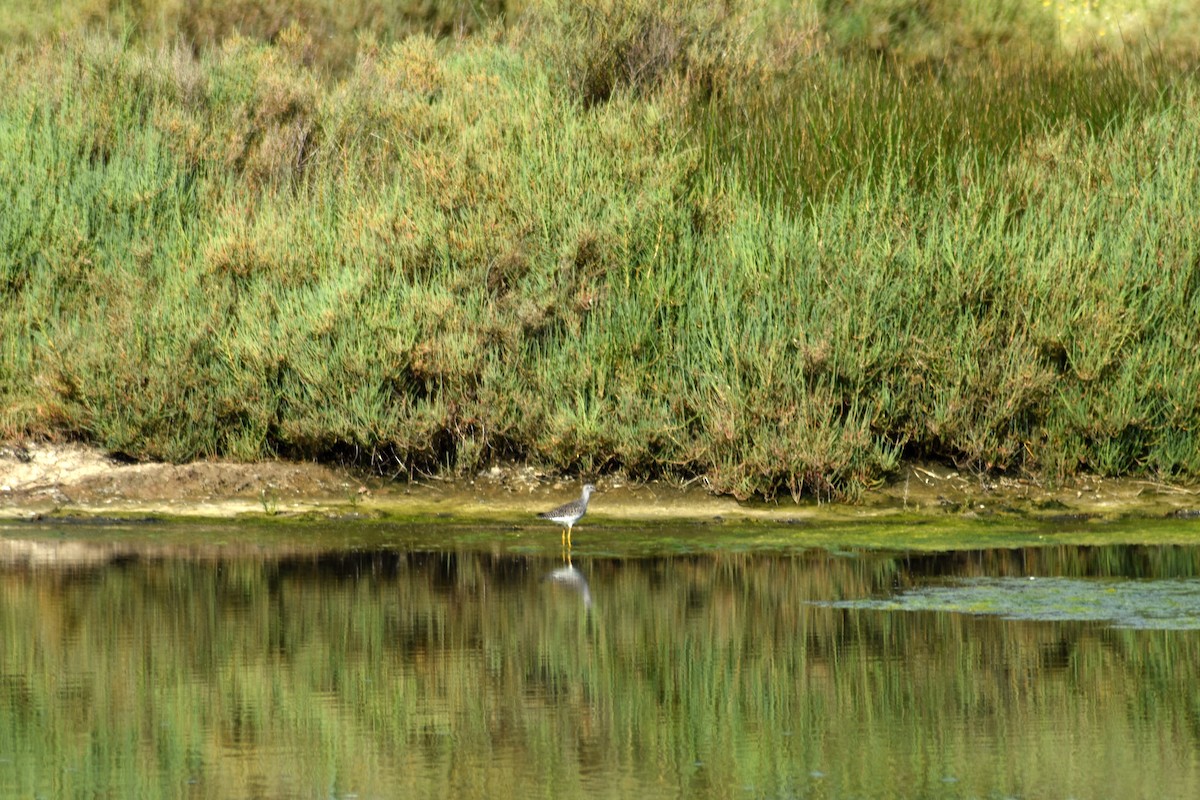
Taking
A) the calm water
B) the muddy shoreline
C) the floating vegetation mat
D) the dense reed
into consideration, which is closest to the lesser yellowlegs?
the calm water

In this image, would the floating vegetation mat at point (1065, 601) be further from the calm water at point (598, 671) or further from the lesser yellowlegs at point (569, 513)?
the lesser yellowlegs at point (569, 513)

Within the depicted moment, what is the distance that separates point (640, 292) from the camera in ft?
46.5

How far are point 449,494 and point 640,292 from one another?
6.73 ft

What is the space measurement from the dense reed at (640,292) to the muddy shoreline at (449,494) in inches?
7.2

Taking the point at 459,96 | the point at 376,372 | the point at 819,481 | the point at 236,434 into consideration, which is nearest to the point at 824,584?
the point at 819,481

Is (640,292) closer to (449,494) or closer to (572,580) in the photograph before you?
(449,494)

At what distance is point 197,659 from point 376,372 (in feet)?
18.9

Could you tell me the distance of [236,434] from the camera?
14156 millimetres

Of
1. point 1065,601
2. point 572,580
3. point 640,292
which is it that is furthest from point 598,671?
point 640,292

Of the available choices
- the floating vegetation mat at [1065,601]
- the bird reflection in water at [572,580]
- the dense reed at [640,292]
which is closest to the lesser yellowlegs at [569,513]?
the bird reflection in water at [572,580]

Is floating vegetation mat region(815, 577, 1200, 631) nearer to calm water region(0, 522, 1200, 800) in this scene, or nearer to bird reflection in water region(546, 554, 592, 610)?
calm water region(0, 522, 1200, 800)

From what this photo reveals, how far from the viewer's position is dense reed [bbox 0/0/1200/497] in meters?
13.7

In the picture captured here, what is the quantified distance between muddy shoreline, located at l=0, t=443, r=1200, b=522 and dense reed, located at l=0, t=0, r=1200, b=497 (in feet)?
0.60

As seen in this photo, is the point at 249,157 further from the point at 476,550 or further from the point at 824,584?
the point at 824,584
